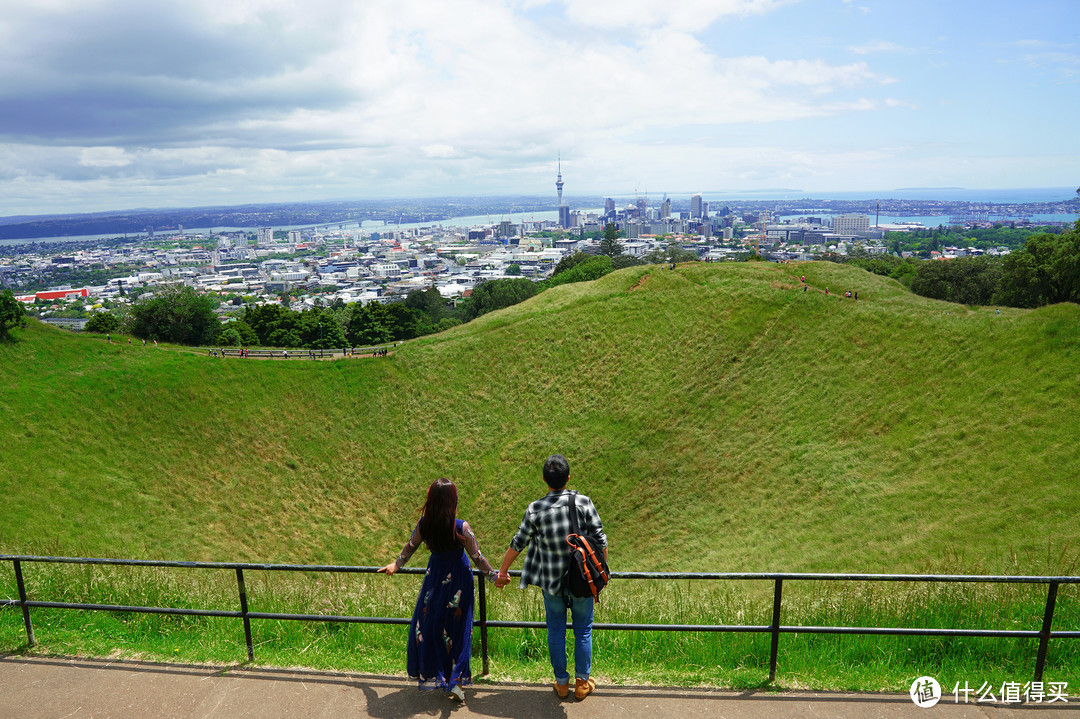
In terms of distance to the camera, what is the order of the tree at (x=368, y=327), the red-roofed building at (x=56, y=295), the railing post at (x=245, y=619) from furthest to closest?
the red-roofed building at (x=56, y=295), the tree at (x=368, y=327), the railing post at (x=245, y=619)

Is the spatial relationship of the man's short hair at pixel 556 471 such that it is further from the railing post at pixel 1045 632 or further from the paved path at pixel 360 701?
the railing post at pixel 1045 632

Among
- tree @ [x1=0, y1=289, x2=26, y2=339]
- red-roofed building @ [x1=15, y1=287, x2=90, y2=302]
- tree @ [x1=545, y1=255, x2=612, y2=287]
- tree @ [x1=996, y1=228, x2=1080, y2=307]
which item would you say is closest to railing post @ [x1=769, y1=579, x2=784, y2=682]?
tree @ [x1=0, y1=289, x2=26, y2=339]

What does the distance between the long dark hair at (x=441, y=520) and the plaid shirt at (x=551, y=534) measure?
537 mm

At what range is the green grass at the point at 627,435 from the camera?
2009cm

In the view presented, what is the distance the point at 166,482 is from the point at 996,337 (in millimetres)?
36500

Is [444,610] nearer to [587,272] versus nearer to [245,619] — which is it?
[245,619]

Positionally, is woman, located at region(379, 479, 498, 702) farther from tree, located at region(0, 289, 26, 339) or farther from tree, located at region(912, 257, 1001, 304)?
tree, located at region(912, 257, 1001, 304)

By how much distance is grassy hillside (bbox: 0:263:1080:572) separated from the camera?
20141mm

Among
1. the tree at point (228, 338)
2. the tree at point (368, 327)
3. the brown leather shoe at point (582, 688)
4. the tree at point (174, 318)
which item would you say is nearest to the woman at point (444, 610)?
the brown leather shoe at point (582, 688)

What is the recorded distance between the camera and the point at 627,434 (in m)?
29.6

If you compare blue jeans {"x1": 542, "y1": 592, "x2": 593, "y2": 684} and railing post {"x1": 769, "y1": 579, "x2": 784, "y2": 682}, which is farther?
railing post {"x1": 769, "y1": 579, "x2": 784, "y2": 682}

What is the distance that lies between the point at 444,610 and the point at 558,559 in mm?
1150

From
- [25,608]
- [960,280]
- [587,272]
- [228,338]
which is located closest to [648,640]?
[25,608]

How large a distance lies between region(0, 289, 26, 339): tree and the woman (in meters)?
36.8
